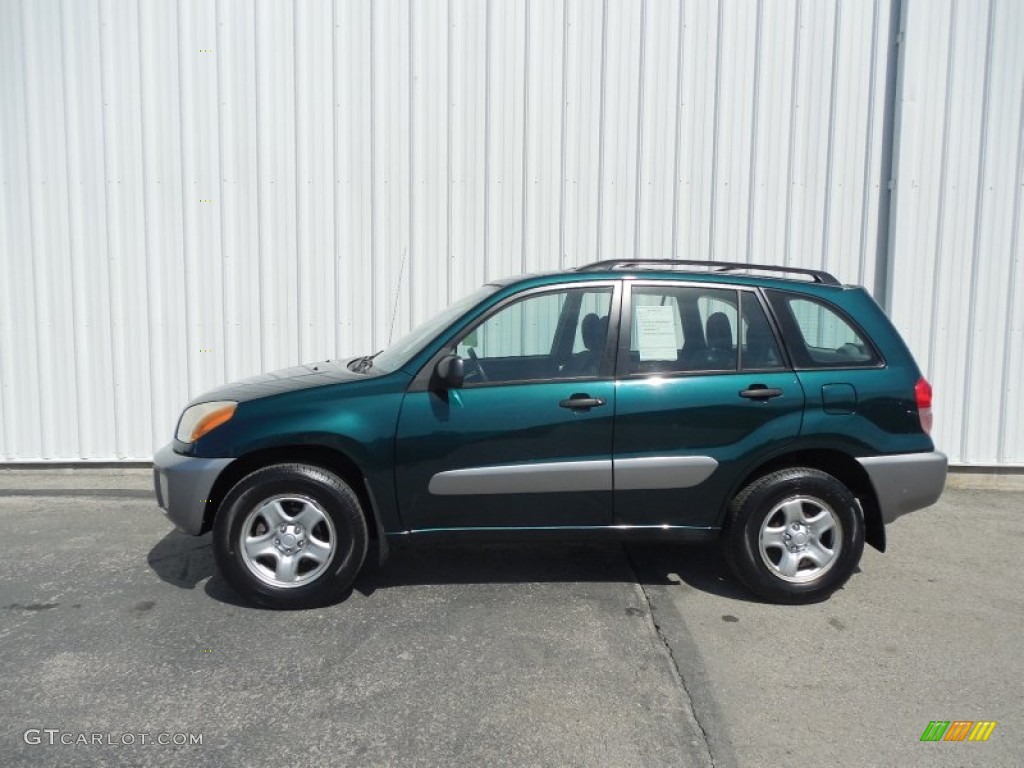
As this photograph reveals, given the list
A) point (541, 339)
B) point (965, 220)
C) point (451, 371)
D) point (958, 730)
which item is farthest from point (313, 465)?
point (965, 220)

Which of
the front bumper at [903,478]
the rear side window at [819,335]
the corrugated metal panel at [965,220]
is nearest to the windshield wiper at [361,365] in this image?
the rear side window at [819,335]

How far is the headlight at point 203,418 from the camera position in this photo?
13.3 ft

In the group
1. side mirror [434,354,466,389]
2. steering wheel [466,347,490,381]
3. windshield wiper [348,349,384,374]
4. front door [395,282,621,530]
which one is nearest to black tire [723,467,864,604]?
front door [395,282,621,530]

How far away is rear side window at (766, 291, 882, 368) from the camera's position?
421 cm

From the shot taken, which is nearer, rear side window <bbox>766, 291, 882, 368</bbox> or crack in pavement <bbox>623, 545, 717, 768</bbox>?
crack in pavement <bbox>623, 545, 717, 768</bbox>

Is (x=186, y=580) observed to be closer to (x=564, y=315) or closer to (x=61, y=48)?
(x=564, y=315)

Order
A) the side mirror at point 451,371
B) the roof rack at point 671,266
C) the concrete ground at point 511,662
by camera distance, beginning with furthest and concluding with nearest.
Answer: the roof rack at point 671,266
the side mirror at point 451,371
the concrete ground at point 511,662

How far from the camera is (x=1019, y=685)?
3.40 meters

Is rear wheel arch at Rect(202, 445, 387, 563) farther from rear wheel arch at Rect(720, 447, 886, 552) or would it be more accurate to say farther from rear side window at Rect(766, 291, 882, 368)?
rear side window at Rect(766, 291, 882, 368)

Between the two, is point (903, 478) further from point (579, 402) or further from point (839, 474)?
point (579, 402)

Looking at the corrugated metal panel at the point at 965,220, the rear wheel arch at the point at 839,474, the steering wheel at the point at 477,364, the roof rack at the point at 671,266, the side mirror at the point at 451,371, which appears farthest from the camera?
the corrugated metal panel at the point at 965,220

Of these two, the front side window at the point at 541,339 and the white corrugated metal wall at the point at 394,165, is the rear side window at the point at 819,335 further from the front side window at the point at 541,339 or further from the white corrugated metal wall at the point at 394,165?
the white corrugated metal wall at the point at 394,165

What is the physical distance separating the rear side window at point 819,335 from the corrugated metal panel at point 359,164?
268 centimetres

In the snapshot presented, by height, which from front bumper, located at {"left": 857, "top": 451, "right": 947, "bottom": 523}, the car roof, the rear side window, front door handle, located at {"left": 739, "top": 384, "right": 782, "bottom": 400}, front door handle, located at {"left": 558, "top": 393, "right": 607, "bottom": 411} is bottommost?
front bumper, located at {"left": 857, "top": 451, "right": 947, "bottom": 523}
